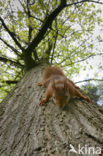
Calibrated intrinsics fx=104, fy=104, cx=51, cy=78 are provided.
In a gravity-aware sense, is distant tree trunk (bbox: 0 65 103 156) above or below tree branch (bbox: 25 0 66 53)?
below

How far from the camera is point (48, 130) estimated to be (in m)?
0.95

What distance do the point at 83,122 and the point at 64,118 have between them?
0.64ft

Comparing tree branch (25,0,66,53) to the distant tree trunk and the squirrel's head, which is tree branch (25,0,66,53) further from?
the distant tree trunk

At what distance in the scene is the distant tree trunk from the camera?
761mm

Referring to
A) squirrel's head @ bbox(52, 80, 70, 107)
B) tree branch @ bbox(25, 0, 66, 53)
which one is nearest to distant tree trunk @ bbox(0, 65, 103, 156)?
squirrel's head @ bbox(52, 80, 70, 107)

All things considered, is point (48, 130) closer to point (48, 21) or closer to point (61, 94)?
point (61, 94)

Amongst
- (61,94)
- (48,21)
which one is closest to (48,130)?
(61,94)

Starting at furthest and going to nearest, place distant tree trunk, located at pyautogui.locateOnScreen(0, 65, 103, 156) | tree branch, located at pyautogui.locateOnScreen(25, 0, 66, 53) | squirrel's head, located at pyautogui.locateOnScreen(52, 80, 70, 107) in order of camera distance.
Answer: tree branch, located at pyautogui.locateOnScreen(25, 0, 66, 53), squirrel's head, located at pyautogui.locateOnScreen(52, 80, 70, 107), distant tree trunk, located at pyautogui.locateOnScreen(0, 65, 103, 156)

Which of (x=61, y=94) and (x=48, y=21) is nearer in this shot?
(x=61, y=94)

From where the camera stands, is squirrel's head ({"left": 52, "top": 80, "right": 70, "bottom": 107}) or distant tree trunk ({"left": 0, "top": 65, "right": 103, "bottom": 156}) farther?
squirrel's head ({"left": 52, "top": 80, "right": 70, "bottom": 107})

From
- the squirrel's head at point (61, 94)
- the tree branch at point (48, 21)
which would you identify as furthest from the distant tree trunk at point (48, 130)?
the tree branch at point (48, 21)

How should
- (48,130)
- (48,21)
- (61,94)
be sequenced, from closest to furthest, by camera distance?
(48,130) < (61,94) < (48,21)

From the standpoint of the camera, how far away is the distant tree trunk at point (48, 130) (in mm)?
761

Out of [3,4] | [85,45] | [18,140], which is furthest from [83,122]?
[85,45]
